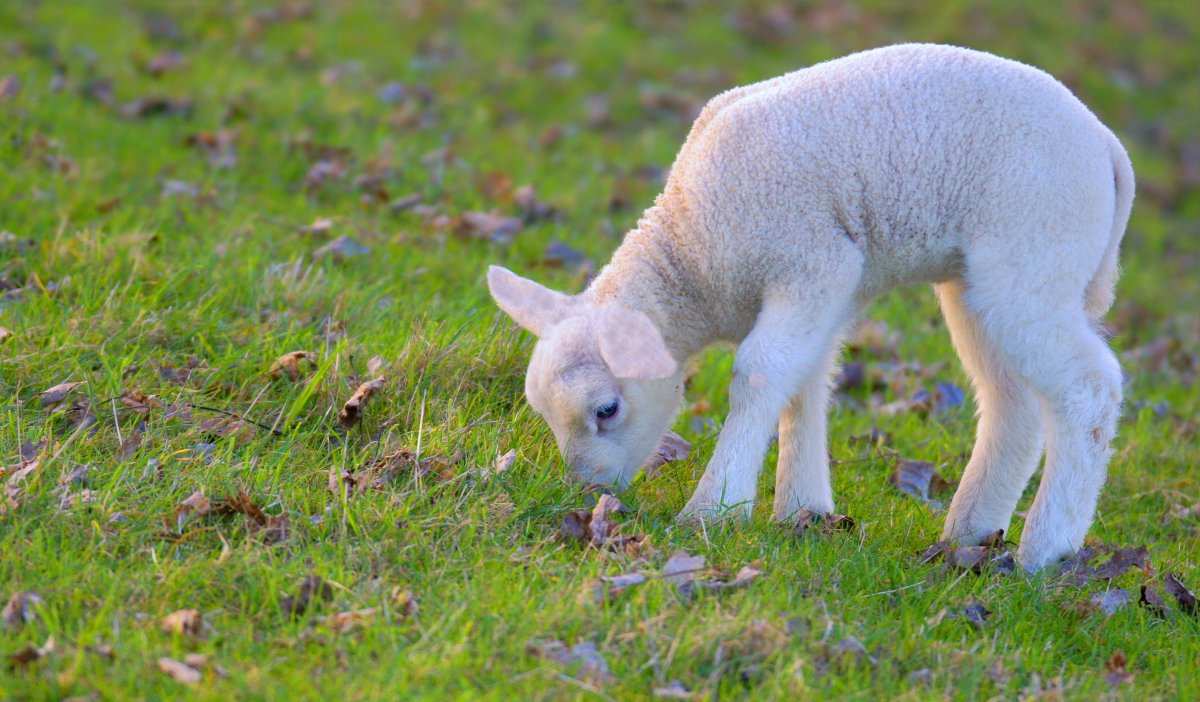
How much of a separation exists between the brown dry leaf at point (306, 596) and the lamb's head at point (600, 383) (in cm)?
112

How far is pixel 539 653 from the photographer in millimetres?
3348

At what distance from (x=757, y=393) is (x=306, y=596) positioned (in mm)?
1638

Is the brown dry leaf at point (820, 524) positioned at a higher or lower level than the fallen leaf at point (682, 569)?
lower

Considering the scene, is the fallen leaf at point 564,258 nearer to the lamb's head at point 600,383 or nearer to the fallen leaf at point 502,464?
the lamb's head at point 600,383

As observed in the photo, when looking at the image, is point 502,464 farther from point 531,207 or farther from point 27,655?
point 531,207

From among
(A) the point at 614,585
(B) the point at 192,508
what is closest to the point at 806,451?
(A) the point at 614,585

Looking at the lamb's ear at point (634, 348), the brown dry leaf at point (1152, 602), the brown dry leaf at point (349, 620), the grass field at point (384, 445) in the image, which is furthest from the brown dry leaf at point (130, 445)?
the brown dry leaf at point (1152, 602)

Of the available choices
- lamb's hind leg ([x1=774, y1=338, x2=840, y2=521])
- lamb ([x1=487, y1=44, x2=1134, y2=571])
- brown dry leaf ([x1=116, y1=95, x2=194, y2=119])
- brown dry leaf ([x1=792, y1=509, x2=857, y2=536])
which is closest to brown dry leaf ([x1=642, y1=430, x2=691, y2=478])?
lamb ([x1=487, y1=44, x2=1134, y2=571])

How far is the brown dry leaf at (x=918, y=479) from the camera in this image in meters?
5.21

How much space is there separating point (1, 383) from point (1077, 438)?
12.0 ft

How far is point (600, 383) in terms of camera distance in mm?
4406

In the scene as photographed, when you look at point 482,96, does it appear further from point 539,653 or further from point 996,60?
point 539,653

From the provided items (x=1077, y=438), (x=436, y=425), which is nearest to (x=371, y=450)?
(x=436, y=425)

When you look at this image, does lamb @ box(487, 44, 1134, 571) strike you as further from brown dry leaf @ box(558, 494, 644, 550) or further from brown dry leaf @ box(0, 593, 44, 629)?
brown dry leaf @ box(0, 593, 44, 629)
